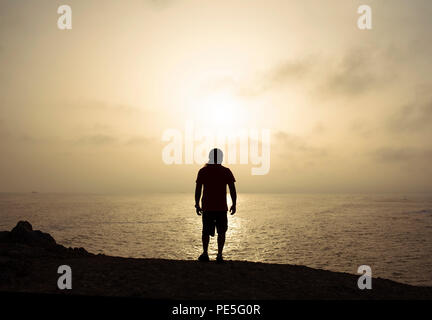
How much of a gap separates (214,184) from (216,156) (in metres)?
0.82

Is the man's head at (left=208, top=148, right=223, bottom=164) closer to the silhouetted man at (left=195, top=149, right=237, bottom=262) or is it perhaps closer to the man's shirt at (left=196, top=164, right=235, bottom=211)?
the silhouetted man at (left=195, top=149, right=237, bottom=262)

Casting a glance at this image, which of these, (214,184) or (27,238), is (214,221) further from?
(27,238)

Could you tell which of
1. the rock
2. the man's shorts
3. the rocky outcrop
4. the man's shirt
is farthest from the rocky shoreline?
the rock

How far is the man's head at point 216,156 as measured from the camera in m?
9.60

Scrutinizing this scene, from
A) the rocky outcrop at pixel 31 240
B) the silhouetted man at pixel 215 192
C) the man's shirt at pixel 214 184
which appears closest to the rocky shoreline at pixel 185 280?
the silhouetted man at pixel 215 192

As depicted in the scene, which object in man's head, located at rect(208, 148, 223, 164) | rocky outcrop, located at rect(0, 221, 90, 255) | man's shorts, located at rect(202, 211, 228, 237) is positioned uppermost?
man's head, located at rect(208, 148, 223, 164)

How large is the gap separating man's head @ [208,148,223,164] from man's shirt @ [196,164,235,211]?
0.13 m

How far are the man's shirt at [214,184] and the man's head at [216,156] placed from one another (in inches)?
5.2

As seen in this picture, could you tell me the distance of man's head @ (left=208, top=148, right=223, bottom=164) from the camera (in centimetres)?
960

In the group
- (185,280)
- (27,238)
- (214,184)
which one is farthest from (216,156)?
(27,238)

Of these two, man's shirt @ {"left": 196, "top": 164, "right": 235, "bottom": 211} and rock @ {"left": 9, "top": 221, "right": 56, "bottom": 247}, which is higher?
man's shirt @ {"left": 196, "top": 164, "right": 235, "bottom": 211}

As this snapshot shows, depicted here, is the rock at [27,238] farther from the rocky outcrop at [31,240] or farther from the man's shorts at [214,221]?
the man's shorts at [214,221]
